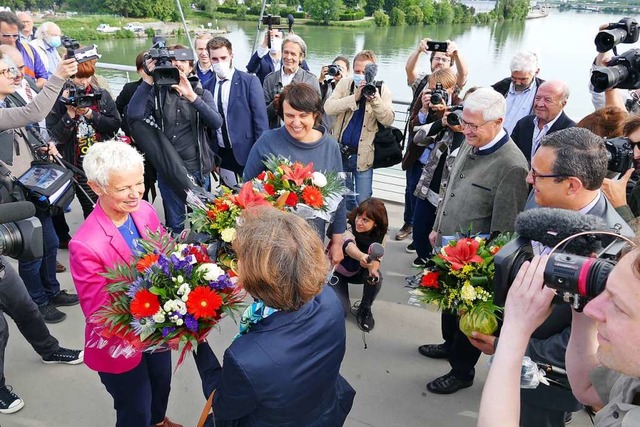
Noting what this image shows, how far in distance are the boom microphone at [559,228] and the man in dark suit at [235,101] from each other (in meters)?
2.81

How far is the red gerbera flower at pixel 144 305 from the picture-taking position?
5.22 ft

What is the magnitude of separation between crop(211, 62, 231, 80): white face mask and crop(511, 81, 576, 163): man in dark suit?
231 cm

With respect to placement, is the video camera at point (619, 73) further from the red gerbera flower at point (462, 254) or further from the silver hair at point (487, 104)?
the red gerbera flower at point (462, 254)

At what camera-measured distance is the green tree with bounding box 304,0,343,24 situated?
24841mm

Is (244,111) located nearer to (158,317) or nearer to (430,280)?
(430,280)

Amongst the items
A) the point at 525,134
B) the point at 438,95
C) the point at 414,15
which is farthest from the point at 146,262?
the point at 414,15

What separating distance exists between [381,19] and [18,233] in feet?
89.6

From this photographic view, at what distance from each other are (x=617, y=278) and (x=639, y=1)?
1070 cm

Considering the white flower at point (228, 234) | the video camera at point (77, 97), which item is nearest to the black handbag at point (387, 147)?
the video camera at point (77, 97)

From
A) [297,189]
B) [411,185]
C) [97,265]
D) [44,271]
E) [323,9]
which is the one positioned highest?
[323,9]

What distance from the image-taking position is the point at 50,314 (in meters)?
3.11

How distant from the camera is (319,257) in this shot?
4.66 ft

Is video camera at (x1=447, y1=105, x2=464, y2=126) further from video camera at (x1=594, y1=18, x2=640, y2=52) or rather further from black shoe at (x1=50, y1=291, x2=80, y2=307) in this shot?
black shoe at (x1=50, y1=291, x2=80, y2=307)

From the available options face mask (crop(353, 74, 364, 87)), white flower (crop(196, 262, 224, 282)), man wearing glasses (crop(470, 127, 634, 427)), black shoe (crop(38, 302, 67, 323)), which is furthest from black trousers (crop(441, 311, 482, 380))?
black shoe (crop(38, 302, 67, 323))
